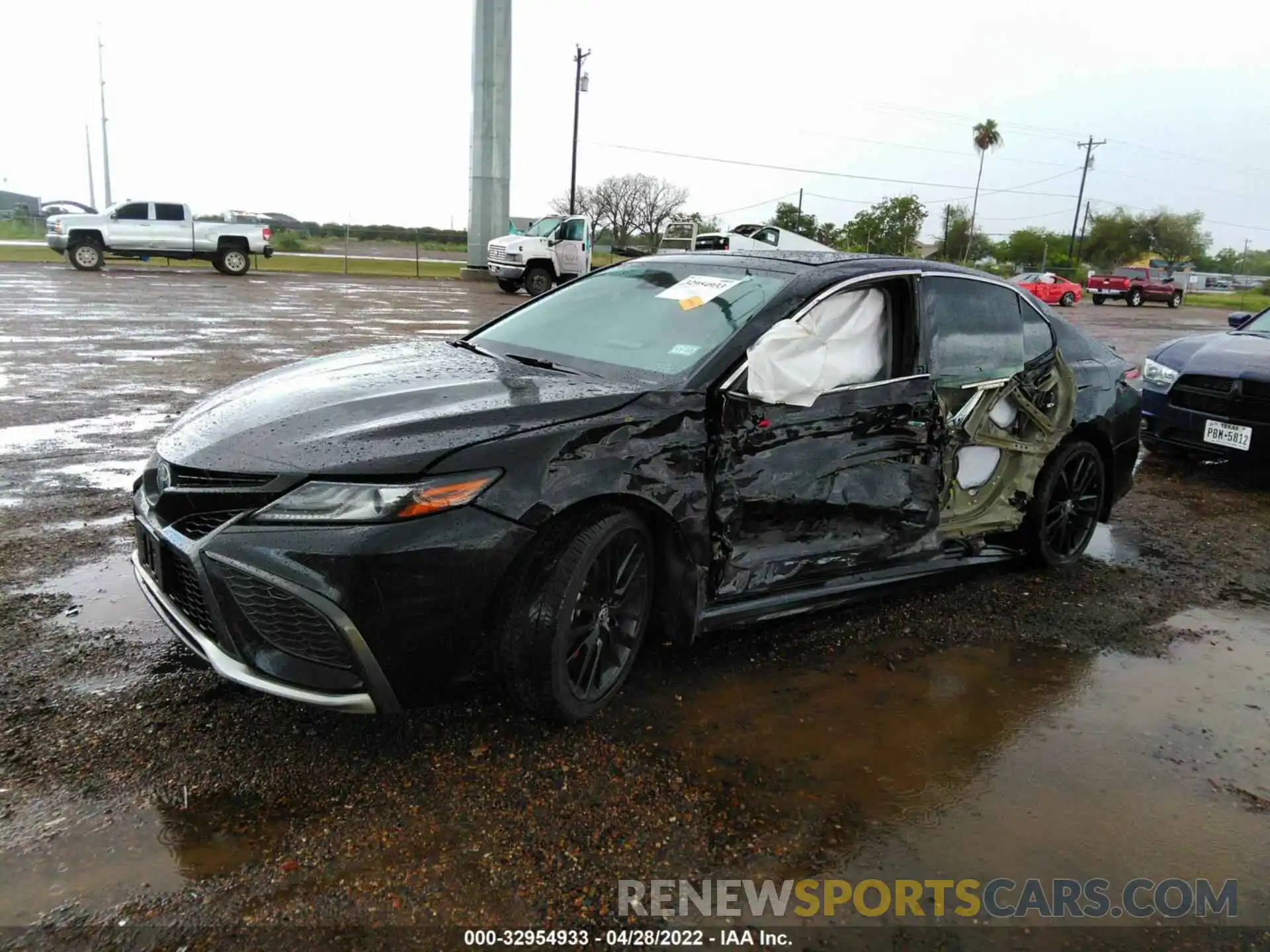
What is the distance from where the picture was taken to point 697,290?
3.85m

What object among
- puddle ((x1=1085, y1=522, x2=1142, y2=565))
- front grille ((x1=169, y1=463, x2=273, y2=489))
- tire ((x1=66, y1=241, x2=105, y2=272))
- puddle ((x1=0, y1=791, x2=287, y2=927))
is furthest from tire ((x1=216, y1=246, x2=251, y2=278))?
puddle ((x1=0, y1=791, x2=287, y2=927))

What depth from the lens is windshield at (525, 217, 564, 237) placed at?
2402 centimetres

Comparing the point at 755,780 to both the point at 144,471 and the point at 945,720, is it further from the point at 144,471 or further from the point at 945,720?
the point at 144,471

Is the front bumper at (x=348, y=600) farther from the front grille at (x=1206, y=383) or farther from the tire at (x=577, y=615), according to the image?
the front grille at (x=1206, y=383)

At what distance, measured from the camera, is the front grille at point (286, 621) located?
2.53m

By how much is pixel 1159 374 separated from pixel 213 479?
741 centimetres

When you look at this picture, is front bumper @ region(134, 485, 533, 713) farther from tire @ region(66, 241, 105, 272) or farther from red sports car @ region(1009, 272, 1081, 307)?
red sports car @ region(1009, 272, 1081, 307)

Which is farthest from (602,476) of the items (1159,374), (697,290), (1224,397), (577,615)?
(1159,374)

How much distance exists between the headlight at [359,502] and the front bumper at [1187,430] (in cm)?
656

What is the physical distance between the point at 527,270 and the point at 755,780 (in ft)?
72.9

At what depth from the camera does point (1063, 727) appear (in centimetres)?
339

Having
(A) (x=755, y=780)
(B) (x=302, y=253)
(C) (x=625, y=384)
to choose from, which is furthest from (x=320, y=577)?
(B) (x=302, y=253)

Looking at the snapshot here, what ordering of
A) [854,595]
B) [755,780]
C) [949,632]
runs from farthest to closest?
[949,632]
[854,595]
[755,780]

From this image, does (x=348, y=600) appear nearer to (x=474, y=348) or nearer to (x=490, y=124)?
(x=474, y=348)
